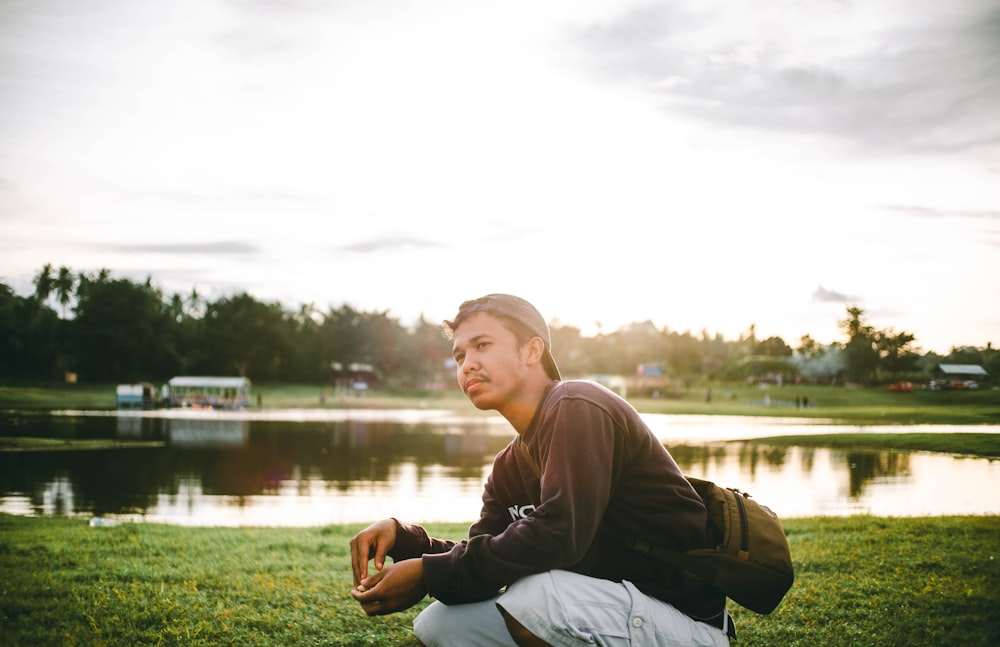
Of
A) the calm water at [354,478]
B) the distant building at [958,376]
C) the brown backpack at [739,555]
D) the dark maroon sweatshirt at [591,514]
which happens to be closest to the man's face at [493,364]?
the dark maroon sweatshirt at [591,514]

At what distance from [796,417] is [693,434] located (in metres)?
4.33

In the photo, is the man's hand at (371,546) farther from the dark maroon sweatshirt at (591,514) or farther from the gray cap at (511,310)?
the gray cap at (511,310)

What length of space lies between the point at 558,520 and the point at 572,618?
0.28m

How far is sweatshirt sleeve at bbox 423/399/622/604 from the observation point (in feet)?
7.10

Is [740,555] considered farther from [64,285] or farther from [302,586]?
[64,285]

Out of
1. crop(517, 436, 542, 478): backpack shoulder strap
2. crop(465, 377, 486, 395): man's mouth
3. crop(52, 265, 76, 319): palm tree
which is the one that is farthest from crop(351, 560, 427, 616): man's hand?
crop(52, 265, 76, 319): palm tree

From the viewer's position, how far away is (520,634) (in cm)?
217

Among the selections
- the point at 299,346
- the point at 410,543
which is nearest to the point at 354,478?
the point at 410,543

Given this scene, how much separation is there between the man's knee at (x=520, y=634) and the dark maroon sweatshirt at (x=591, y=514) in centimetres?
12

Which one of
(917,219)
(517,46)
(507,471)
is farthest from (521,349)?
(917,219)

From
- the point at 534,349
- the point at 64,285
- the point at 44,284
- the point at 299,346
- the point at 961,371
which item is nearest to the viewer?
the point at 534,349

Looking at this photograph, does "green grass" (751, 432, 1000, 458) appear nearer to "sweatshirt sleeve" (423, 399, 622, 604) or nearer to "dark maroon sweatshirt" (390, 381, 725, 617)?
"dark maroon sweatshirt" (390, 381, 725, 617)

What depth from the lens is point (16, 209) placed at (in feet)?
29.3

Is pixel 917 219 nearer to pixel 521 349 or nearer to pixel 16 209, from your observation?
pixel 521 349
